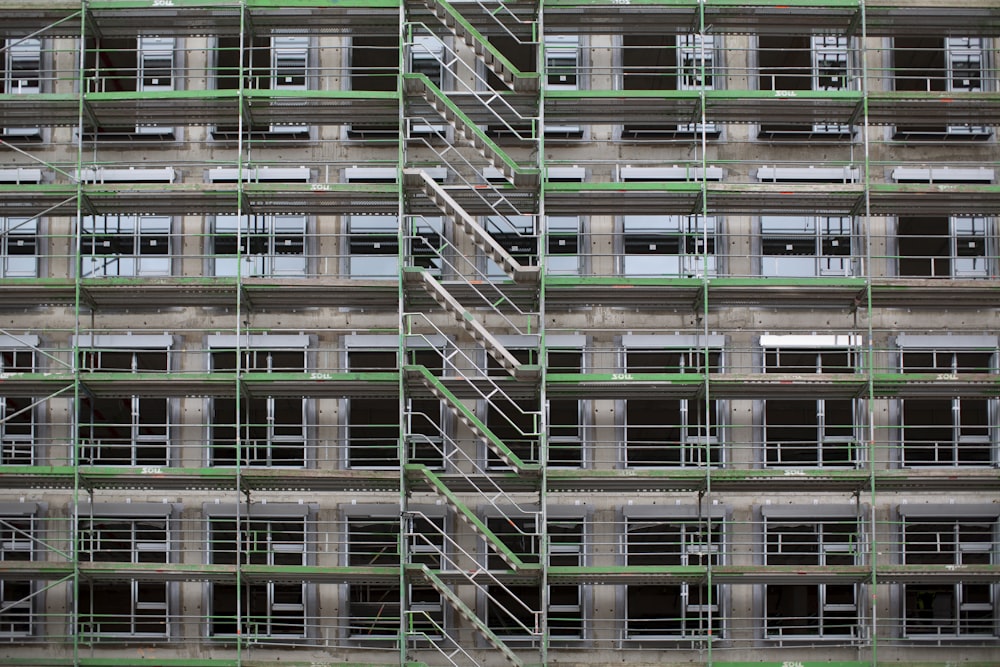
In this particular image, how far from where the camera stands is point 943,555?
25.3m

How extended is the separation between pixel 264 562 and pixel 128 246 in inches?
242

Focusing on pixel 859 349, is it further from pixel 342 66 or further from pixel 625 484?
pixel 342 66

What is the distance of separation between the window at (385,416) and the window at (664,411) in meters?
3.27

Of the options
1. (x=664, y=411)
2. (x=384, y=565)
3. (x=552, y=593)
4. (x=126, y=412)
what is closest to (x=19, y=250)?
(x=126, y=412)

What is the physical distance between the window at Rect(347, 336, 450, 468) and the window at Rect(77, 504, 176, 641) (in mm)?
Result: 3509

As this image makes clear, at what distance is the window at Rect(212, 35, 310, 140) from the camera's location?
26.2 m

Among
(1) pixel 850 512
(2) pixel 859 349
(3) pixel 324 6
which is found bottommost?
(1) pixel 850 512

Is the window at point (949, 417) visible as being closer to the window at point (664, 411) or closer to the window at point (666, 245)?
the window at point (664, 411)

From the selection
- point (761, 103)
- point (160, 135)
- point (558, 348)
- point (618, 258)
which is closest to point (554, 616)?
point (558, 348)

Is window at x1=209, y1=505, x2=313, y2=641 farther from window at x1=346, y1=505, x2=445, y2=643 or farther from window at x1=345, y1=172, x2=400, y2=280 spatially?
window at x1=345, y1=172, x2=400, y2=280

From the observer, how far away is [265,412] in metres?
25.7

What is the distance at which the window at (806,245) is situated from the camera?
85.0 feet

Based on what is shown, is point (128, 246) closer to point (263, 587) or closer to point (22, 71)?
point (22, 71)

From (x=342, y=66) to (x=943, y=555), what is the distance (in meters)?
13.6
